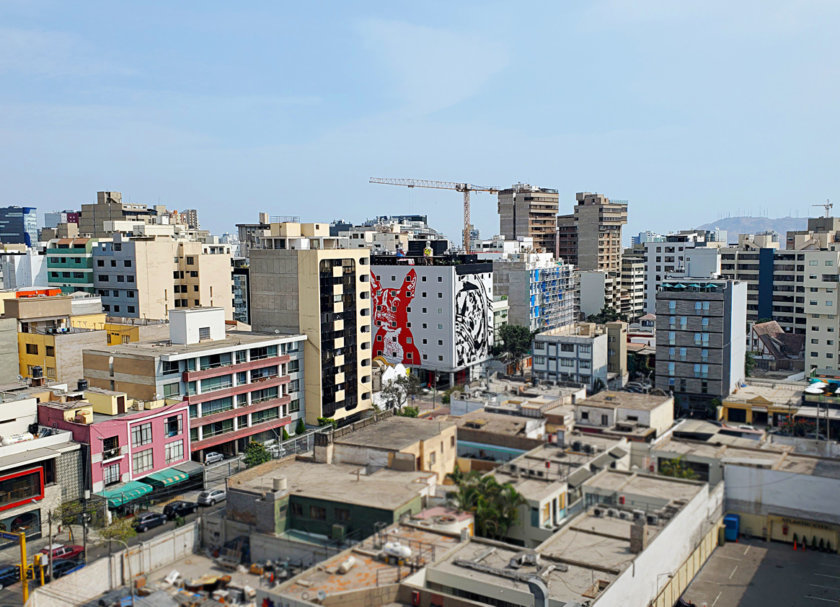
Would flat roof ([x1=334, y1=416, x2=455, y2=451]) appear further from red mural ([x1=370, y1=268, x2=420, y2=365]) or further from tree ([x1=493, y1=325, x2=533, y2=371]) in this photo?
tree ([x1=493, y1=325, x2=533, y2=371])

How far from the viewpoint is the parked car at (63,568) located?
1405 inches

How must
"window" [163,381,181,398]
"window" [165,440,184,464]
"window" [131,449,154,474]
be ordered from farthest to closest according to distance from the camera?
"window" [163,381,181,398] < "window" [165,440,184,464] < "window" [131,449,154,474]

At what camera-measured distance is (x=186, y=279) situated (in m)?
85.8

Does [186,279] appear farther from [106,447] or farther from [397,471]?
[397,471]

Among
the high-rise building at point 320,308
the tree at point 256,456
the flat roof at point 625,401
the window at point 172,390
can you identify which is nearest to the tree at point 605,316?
the high-rise building at point 320,308

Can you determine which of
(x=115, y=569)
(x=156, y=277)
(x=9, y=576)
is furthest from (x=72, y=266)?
(x=115, y=569)

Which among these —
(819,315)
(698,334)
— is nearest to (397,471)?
(698,334)

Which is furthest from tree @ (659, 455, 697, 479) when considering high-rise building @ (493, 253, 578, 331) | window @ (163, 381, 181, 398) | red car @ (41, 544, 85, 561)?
high-rise building @ (493, 253, 578, 331)

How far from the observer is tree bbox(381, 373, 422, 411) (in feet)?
233

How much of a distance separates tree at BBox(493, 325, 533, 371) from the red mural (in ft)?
37.3

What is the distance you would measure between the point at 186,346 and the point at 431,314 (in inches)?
1359

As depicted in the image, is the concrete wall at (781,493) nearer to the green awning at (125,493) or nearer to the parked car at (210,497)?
the parked car at (210,497)

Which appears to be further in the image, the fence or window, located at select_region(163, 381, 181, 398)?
window, located at select_region(163, 381, 181, 398)

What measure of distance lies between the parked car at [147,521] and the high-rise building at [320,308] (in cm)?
1935
